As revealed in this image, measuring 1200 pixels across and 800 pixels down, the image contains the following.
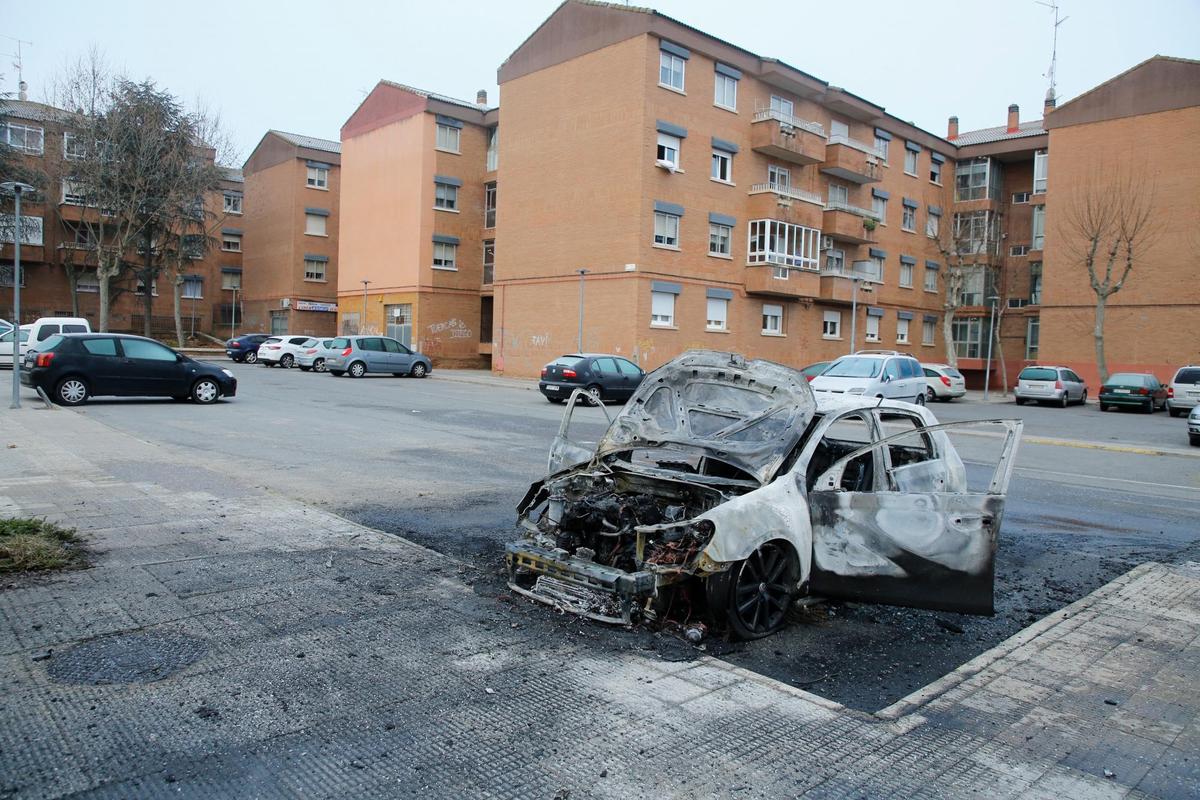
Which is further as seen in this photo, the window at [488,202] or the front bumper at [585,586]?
the window at [488,202]

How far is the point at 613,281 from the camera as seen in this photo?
3331cm

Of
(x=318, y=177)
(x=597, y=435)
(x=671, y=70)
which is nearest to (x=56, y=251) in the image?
(x=318, y=177)

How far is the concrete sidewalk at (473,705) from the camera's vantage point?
3311 mm

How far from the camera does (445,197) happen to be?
43.4 m

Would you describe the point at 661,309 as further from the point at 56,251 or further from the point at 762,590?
the point at 56,251

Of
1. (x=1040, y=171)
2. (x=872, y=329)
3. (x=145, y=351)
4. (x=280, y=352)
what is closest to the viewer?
(x=145, y=351)

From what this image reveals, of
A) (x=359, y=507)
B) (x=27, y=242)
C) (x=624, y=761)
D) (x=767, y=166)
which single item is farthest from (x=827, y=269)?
(x=27, y=242)

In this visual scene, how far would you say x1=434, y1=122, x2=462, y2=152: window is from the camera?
4317 cm

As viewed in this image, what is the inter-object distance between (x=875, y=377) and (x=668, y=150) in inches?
601

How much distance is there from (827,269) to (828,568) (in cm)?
3687

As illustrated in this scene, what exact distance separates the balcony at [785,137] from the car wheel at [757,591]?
33686 millimetres

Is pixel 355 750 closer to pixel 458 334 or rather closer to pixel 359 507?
pixel 359 507

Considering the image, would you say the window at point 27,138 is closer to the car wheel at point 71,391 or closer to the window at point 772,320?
the car wheel at point 71,391

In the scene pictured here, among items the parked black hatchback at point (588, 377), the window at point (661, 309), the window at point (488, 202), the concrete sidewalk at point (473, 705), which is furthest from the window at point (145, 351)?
the window at point (488, 202)
